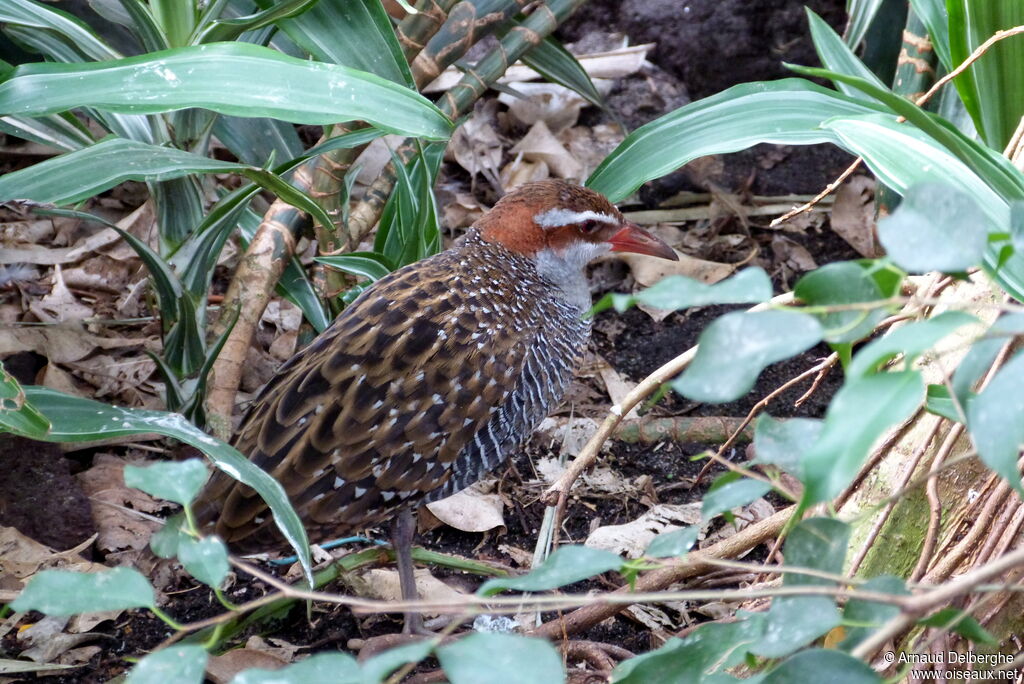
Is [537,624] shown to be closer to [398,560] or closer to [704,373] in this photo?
[398,560]

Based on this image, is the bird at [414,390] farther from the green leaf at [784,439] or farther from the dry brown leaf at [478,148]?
the dry brown leaf at [478,148]

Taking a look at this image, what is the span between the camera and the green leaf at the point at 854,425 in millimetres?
947

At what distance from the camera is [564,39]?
5.09m

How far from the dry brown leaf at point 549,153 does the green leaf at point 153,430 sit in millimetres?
2581

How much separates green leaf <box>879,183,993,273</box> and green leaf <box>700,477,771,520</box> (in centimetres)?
34

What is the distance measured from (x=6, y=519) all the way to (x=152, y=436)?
525 mm

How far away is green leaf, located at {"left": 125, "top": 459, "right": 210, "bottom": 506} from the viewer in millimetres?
1119

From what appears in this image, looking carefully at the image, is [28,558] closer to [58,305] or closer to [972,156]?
[58,305]

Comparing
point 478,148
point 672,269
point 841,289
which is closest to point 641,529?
point 672,269

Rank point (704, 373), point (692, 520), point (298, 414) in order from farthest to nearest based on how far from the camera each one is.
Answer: point (692, 520) → point (298, 414) → point (704, 373)

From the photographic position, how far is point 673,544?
126cm

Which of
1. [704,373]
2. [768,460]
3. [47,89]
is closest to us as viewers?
[704,373]

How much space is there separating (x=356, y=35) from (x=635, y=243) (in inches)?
38.6

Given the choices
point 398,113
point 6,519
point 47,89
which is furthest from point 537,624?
point 47,89
